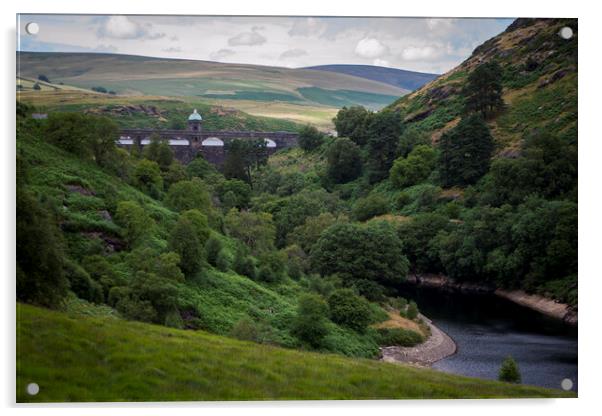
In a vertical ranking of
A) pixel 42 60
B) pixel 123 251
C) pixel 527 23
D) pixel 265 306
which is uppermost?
pixel 527 23

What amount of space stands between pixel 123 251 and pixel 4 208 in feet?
21.1

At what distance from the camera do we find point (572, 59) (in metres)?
19.7

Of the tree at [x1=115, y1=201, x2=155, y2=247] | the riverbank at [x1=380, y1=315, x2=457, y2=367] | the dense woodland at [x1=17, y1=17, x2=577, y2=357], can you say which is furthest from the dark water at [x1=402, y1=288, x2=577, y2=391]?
the tree at [x1=115, y1=201, x2=155, y2=247]

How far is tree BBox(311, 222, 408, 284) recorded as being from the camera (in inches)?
1471

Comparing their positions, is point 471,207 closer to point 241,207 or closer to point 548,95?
point 548,95

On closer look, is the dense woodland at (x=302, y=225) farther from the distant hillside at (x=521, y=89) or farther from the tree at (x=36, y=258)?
the distant hillside at (x=521, y=89)

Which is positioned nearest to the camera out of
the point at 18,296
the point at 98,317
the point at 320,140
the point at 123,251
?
the point at 18,296

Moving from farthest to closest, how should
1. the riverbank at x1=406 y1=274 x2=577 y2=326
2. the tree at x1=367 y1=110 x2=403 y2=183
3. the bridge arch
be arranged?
the bridge arch → the tree at x1=367 y1=110 x2=403 y2=183 → the riverbank at x1=406 y1=274 x2=577 y2=326

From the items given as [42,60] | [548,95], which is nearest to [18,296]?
[42,60]

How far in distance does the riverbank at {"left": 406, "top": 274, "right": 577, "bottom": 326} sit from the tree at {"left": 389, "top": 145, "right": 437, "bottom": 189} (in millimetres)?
10214

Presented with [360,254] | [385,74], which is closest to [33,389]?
[385,74]

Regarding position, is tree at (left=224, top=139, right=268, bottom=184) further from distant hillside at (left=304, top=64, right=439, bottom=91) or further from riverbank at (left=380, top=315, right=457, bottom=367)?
distant hillside at (left=304, top=64, right=439, bottom=91)

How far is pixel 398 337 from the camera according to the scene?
28.6m

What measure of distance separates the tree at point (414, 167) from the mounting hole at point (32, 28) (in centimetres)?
3716
